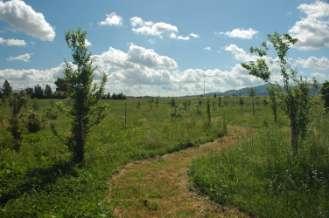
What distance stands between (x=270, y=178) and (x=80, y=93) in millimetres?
8587

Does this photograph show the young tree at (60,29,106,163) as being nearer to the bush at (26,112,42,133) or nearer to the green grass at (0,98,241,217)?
the green grass at (0,98,241,217)

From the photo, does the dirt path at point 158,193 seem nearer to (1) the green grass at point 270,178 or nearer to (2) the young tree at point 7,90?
(1) the green grass at point 270,178

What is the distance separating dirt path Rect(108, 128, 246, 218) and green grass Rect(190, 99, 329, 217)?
0.52 meters

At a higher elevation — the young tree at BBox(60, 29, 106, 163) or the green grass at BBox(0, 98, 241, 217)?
the young tree at BBox(60, 29, 106, 163)

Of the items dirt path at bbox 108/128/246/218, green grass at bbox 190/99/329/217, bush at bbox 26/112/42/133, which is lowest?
dirt path at bbox 108/128/246/218

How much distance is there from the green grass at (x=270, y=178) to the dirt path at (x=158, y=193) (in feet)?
1.70

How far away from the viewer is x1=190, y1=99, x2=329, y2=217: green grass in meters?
10.6

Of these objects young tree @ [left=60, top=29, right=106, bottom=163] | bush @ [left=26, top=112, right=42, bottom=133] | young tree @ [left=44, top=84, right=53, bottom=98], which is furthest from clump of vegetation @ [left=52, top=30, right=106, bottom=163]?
young tree @ [left=44, top=84, right=53, bottom=98]

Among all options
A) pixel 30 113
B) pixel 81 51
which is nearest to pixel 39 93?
pixel 30 113

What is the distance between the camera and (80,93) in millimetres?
16656

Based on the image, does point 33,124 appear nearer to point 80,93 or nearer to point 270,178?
point 80,93

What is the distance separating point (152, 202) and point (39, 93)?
91144 mm

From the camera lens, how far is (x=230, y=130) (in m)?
28.7

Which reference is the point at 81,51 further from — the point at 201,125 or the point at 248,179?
the point at 201,125
